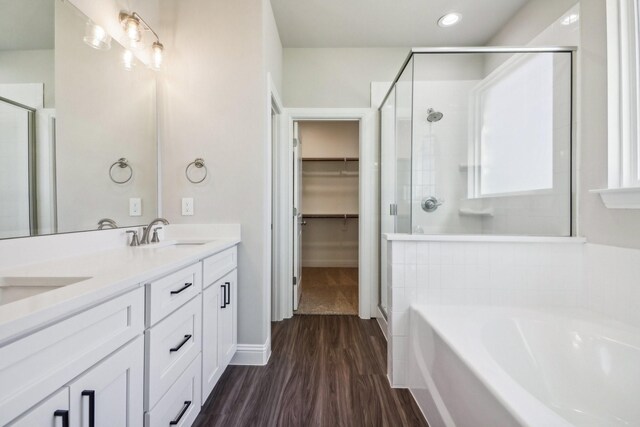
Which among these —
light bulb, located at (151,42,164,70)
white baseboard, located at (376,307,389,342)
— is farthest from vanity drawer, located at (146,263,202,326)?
white baseboard, located at (376,307,389,342)

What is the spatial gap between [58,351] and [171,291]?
0.47 meters

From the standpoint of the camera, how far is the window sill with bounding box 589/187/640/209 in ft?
3.98

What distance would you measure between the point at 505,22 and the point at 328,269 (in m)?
3.75

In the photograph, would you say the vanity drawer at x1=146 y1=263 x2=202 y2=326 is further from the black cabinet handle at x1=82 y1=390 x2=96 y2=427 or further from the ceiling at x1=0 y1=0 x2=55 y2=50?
the ceiling at x1=0 y1=0 x2=55 y2=50

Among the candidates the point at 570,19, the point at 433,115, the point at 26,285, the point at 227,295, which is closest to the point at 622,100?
the point at 570,19

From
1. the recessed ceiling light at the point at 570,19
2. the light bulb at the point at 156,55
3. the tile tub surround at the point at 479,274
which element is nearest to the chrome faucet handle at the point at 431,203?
the tile tub surround at the point at 479,274

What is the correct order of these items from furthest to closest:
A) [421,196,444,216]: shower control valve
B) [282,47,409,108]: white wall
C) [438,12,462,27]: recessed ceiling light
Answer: [282,47,409,108]: white wall, [438,12,462,27]: recessed ceiling light, [421,196,444,216]: shower control valve

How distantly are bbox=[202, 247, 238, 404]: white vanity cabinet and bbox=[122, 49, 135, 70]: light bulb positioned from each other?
127 centimetres

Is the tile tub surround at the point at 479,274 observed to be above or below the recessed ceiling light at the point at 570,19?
below

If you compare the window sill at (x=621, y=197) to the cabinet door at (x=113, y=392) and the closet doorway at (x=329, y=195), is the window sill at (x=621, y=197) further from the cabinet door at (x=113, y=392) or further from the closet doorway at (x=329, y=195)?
the closet doorway at (x=329, y=195)

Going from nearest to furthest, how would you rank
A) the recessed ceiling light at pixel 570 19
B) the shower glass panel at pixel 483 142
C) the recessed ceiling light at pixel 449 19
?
the recessed ceiling light at pixel 570 19
the shower glass panel at pixel 483 142
the recessed ceiling light at pixel 449 19

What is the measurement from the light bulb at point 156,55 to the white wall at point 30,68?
2.34ft

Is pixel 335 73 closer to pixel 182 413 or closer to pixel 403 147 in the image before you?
pixel 403 147

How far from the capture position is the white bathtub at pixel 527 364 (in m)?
0.95
